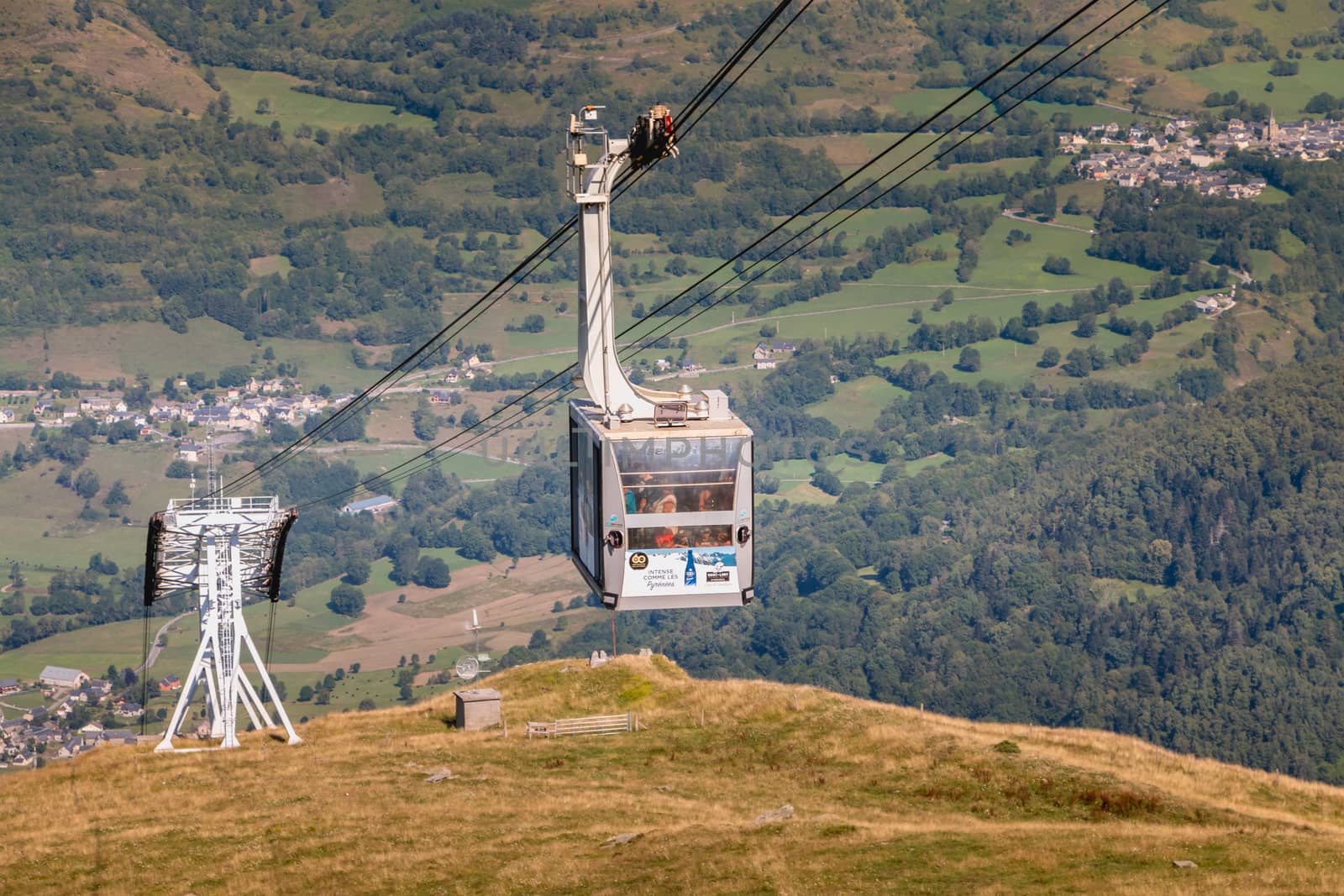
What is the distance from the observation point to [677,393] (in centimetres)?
6006

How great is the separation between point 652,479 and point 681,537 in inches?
71.7

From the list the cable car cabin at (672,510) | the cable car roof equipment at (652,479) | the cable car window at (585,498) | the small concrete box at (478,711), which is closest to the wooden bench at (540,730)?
the small concrete box at (478,711)

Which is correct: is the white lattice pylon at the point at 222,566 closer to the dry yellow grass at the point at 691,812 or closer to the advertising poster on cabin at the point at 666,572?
the dry yellow grass at the point at 691,812

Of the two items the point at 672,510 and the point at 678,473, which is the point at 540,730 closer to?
the point at 672,510

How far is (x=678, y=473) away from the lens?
2244 inches

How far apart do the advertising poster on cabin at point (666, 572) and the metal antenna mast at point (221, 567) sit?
2714cm

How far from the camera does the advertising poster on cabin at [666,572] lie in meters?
57.3

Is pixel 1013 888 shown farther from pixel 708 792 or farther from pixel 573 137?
pixel 573 137

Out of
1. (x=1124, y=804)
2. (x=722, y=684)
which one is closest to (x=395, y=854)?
(x=1124, y=804)

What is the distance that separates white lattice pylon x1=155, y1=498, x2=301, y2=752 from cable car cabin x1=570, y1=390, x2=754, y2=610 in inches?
1087

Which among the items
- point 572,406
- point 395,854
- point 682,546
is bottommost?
point 395,854

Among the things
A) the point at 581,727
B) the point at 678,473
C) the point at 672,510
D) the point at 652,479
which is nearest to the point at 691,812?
Answer: the point at 672,510

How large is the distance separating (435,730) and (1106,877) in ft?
118

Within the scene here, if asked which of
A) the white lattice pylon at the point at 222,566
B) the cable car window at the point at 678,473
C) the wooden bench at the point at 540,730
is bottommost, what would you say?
the wooden bench at the point at 540,730
